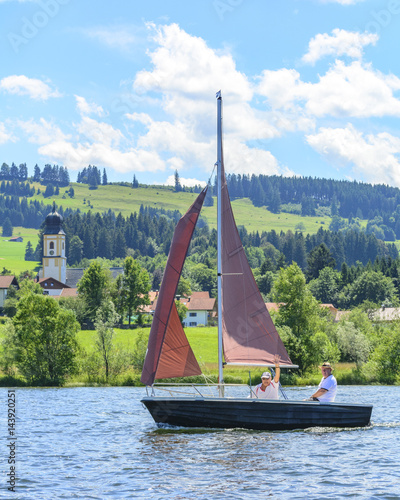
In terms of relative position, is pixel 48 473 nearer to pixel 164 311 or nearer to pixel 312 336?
pixel 164 311

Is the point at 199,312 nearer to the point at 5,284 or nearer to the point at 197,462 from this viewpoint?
the point at 5,284

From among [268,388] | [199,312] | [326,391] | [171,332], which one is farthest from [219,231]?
[199,312]

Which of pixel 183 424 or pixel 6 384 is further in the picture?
pixel 6 384

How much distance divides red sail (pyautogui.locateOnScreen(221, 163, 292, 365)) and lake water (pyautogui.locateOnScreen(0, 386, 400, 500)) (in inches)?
136

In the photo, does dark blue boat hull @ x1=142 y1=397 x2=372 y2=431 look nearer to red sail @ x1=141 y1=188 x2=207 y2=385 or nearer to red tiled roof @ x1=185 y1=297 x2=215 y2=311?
red sail @ x1=141 y1=188 x2=207 y2=385

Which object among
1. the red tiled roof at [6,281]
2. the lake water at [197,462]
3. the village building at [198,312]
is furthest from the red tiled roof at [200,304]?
the lake water at [197,462]

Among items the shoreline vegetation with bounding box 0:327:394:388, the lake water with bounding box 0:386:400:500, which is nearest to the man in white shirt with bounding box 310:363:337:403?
the lake water with bounding box 0:386:400:500

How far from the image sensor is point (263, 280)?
197125mm

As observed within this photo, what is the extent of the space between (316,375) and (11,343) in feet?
103

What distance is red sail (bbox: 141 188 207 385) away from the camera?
30281mm

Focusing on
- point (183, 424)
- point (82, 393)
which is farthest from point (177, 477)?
point (82, 393)

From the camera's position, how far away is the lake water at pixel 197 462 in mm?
20594

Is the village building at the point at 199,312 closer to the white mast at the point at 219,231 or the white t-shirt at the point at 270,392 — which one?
the white mast at the point at 219,231

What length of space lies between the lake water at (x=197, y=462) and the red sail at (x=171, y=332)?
2.83 m
